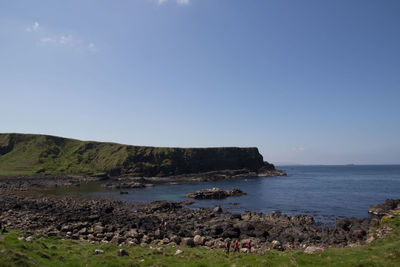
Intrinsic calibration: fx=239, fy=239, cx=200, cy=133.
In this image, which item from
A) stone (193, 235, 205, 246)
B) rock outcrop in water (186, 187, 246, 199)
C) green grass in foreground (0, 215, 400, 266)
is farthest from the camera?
rock outcrop in water (186, 187, 246, 199)

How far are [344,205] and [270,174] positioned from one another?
366 feet

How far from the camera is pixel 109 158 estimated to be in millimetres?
169500

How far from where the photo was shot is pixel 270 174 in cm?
16800

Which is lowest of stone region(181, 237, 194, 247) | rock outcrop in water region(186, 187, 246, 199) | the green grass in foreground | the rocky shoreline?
rock outcrop in water region(186, 187, 246, 199)

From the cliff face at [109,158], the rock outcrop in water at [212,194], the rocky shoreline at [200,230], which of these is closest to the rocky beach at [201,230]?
the rocky shoreline at [200,230]

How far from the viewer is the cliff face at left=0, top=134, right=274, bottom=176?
154 m

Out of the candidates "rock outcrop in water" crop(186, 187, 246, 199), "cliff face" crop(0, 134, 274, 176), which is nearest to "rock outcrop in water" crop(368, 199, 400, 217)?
"rock outcrop in water" crop(186, 187, 246, 199)

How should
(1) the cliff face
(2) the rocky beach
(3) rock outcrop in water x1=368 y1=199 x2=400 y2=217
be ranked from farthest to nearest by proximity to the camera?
(1) the cliff face < (3) rock outcrop in water x1=368 y1=199 x2=400 y2=217 < (2) the rocky beach

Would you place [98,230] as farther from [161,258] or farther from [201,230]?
[161,258]

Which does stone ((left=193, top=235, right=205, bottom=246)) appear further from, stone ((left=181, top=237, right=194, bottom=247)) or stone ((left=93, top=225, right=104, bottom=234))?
stone ((left=93, top=225, right=104, bottom=234))

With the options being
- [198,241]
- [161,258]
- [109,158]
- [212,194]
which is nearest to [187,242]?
[198,241]

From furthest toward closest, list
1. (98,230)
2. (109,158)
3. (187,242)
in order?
(109,158) < (98,230) < (187,242)

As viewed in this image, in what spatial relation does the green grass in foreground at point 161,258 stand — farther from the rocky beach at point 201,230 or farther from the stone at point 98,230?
the stone at point 98,230

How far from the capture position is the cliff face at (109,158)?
15412cm
